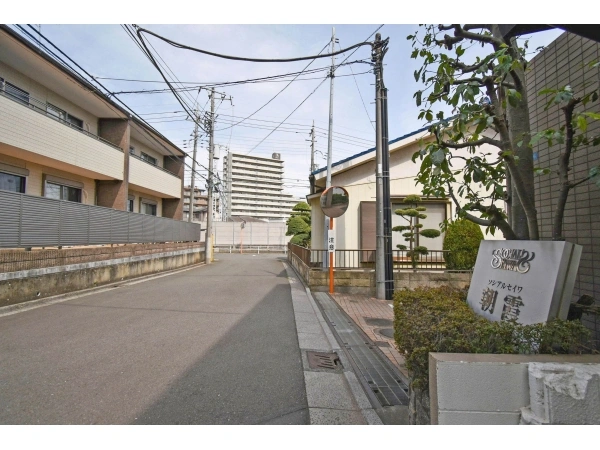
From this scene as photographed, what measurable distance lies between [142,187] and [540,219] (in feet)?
55.0

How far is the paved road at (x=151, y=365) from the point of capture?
284 centimetres

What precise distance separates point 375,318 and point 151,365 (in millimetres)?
4375

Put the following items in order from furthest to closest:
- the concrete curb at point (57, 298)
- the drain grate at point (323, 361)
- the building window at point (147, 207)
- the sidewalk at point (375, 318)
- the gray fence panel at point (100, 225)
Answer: the building window at point (147, 207) → the gray fence panel at point (100, 225) → the concrete curb at point (57, 298) → the sidewalk at point (375, 318) → the drain grate at point (323, 361)

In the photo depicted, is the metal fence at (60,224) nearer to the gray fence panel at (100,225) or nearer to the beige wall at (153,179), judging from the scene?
the gray fence panel at (100,225)

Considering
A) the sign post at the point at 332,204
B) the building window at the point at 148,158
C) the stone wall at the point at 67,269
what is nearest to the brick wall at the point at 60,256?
the stone wall at the point at 67,269

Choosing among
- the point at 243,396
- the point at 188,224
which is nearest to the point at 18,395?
the point at 243,396

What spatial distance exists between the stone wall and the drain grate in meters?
6.84

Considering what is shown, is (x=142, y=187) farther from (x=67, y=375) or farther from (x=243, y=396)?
(x=243, y=396)

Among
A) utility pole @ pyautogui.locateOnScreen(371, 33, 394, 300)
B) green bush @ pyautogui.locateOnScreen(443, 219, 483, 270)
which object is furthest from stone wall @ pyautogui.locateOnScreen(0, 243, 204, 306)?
green bush @ pyautogui.locateOnScreen(443, 219, 483, 270)

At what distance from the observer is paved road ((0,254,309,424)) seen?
2842 mm

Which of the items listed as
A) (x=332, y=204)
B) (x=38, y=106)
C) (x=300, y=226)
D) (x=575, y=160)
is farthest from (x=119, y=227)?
(x=300, y=226)

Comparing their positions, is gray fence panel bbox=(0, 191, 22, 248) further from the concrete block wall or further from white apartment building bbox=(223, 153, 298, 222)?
white apartment building bbox=(223, 153, 298, 222)

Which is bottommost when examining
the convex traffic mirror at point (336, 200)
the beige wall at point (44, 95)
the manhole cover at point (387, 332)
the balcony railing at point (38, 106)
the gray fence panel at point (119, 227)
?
the manhole cover at point (387, 332)

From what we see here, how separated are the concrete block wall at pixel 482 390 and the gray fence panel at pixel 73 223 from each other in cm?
973
